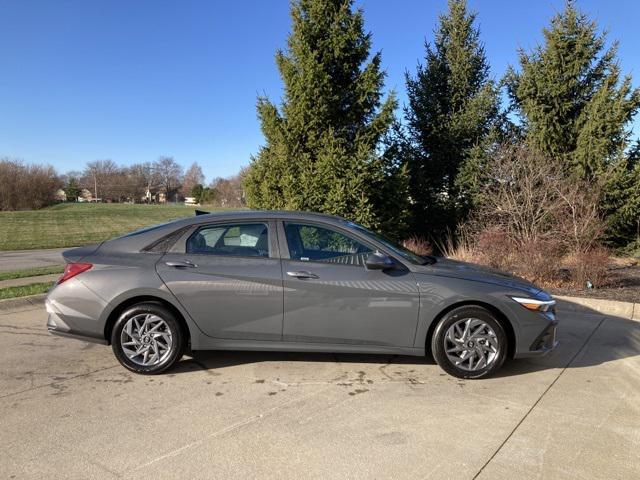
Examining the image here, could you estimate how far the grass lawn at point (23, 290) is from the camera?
746cm

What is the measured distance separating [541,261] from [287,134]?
6.59 meters

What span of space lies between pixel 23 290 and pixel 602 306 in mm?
9211

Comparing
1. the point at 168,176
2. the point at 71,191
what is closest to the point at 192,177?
the point at 168,176

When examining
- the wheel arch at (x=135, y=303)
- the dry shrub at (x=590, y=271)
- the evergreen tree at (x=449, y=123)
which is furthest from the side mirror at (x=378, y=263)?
the evergreen tree at (x=449, y=123)

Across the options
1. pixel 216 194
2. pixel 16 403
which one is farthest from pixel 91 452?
pixel 216 194

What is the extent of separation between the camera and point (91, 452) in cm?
309

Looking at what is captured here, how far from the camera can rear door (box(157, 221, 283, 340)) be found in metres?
4.41

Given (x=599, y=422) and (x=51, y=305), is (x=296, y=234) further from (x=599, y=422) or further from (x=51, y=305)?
(x=599, y=422)

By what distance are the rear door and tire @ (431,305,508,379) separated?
154 cm

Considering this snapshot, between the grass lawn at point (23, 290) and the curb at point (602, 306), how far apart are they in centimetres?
839

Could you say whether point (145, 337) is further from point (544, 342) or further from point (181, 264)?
point (544, 342)

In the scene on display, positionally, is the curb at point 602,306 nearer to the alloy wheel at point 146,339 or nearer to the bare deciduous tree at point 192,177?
the alloy wheel at point 146,339

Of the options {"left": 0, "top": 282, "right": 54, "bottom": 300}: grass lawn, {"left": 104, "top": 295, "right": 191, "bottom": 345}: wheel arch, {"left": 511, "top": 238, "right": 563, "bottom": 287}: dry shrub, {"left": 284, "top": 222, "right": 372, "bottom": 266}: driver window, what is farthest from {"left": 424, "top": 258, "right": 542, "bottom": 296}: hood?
{"left": 0, "top": 282, "right": 54, "bottom": 300}: grass lawn

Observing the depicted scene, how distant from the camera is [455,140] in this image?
48.0ft
